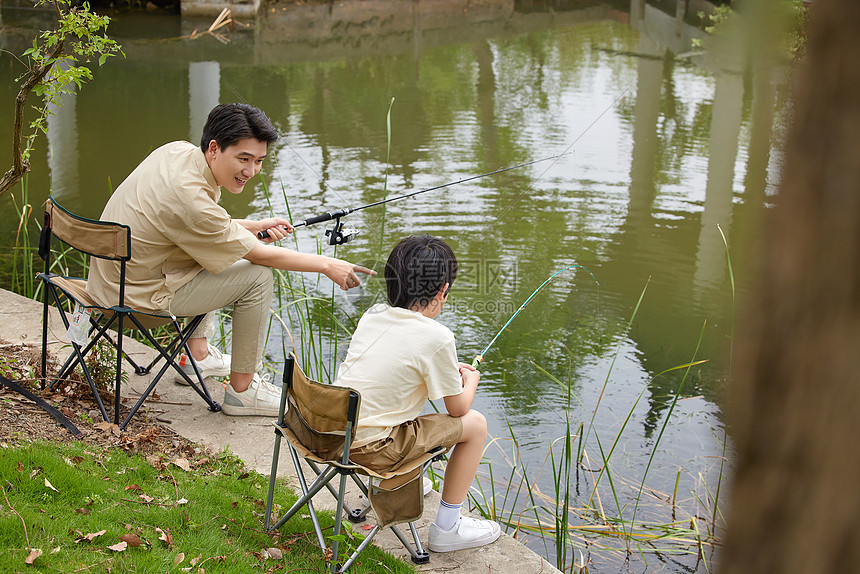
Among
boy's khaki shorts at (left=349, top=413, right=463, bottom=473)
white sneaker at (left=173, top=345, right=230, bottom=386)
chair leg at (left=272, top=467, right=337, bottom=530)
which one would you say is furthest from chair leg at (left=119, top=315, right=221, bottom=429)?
boy's khaki shorts at (left=349, top=413, right=463, bottom=473)

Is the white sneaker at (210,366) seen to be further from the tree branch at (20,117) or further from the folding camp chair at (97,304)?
the tree branch at (20,117)

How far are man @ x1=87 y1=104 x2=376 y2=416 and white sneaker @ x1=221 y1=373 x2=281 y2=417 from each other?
196 millimetres

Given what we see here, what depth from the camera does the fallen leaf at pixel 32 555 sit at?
80.2 inches

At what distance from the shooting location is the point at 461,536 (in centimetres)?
251

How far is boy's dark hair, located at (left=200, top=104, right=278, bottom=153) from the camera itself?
2.98m

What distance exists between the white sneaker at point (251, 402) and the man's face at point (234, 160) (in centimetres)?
77

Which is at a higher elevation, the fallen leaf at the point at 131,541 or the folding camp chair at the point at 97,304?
the folding camp chair at the point at 97,304

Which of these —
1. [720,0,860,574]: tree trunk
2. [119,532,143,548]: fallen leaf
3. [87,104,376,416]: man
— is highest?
[720,0,860,574]: tree trunk

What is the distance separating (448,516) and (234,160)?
1450 mm

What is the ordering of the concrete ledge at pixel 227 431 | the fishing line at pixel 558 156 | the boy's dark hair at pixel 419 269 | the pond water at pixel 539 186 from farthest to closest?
the fishing line at pixel 558 156 → the pond water at pixel 539 186 → the concrete ledge at pixel 227 431 → the boy's dark hair at pixel 419 269

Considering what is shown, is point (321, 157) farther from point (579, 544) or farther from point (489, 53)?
point (489, 53)

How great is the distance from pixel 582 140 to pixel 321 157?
2.87m

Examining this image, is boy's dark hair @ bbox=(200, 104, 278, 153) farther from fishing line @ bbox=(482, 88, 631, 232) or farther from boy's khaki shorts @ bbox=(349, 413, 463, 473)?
fishing line @ bbox=(482, 88, 631, 232)

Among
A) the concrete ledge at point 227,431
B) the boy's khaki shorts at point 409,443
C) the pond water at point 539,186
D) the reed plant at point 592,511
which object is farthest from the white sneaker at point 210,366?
the boy's khaki shorts at point 409,443
